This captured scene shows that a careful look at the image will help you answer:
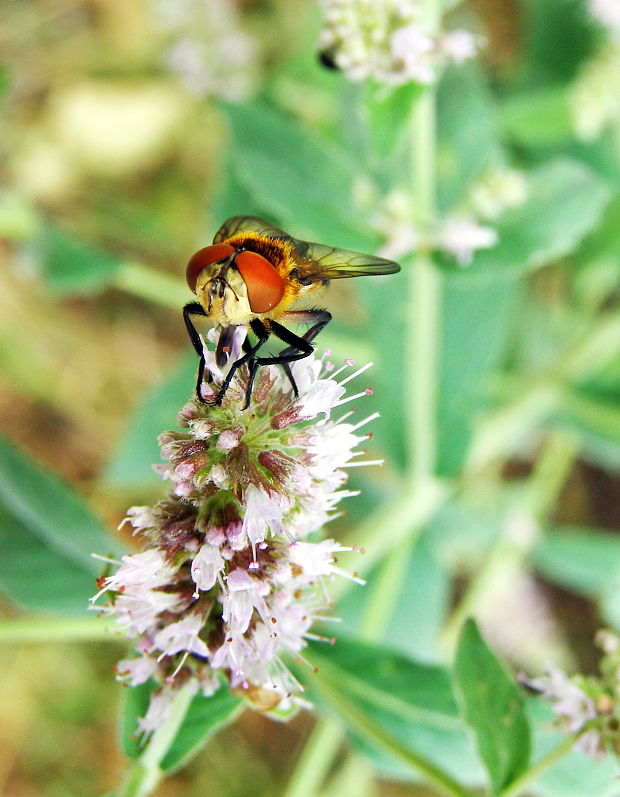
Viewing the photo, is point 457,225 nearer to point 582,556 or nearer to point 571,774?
point 571,774

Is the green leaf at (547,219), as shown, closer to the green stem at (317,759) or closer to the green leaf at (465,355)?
the green leaf at (465,355)

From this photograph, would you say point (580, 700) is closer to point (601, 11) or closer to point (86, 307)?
point (601, 11)

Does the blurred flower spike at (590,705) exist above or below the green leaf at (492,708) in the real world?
above

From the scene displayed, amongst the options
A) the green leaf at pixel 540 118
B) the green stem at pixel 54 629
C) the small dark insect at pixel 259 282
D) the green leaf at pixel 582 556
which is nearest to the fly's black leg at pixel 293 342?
the small dark insect at pixel 259 282

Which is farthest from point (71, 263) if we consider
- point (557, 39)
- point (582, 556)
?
point (582, 556)

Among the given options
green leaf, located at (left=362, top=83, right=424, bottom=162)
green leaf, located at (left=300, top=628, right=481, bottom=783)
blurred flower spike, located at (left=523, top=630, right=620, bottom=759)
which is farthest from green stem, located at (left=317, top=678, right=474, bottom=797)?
green leaf, located at (left=362, top=83, right=424, bottom=162)

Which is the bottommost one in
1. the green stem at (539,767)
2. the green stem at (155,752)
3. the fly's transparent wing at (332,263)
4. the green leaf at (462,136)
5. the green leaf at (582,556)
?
the green stem at (155,752)

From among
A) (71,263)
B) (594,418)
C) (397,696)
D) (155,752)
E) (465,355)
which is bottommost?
(155,752)
